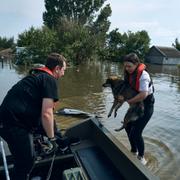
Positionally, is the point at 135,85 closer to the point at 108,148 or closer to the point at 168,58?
the point at 108,148

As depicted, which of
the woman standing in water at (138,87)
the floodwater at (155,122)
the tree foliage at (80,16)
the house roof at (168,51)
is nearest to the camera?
the woman standing in water at (138,87)

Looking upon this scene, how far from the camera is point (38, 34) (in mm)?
32125

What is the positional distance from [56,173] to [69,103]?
8.02m

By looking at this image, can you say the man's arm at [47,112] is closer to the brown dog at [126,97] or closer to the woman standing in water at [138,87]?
the woman standing in water at [138,87]

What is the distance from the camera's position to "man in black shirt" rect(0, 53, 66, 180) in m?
3.18

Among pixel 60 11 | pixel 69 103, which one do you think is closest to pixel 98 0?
pixel 60 11

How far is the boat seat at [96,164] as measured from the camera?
425 cm

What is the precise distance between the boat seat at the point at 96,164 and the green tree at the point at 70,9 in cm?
4552

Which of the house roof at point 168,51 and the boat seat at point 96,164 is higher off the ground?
the house roof at point 168,51

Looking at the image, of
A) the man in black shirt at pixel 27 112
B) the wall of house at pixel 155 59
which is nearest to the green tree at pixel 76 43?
the wall of house at pixel 155 59

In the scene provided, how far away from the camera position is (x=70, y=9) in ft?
162

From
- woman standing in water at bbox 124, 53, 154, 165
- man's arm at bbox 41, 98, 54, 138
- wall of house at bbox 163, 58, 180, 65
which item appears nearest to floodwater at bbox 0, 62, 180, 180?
woman standing in water at bbox 124, 53, 154, 165

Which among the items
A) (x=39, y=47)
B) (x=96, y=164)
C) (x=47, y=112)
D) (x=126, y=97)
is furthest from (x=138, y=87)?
(x=39, y=47)

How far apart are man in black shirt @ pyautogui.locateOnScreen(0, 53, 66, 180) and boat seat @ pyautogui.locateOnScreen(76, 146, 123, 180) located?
130cm
